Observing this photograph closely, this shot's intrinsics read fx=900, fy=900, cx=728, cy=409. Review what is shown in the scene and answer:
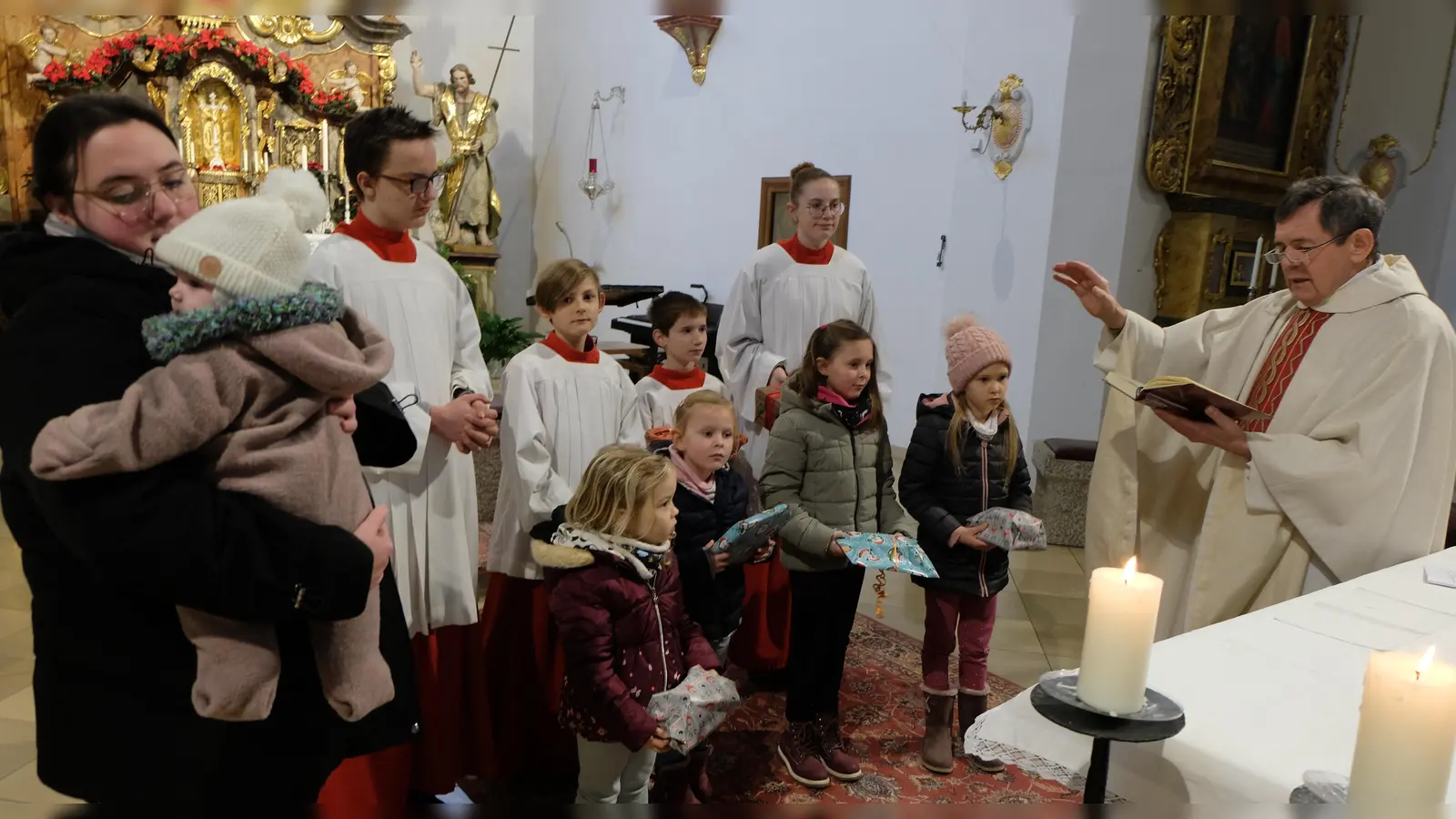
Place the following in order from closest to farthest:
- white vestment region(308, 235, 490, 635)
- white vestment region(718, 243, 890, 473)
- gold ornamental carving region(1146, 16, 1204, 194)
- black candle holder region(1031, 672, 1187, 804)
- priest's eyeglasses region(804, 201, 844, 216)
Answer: black candle holder region(1031, 672, 1187, 804) → white vestment region(308, 235, 490, 635) → priest's eyeglasses region(804, 201, 844, 216) → white vestment region(718, 243, 890, 473) → gold ornamental carving region(1146, 16, 1204, 194)

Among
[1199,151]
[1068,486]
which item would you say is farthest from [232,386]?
[1199,151]

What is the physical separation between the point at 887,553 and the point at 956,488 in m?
0.44

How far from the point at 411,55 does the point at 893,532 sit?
8364 millimetres

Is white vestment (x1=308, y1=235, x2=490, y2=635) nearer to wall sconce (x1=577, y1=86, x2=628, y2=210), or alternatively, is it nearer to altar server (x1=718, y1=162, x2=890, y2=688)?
altar server (x1=718, y1=162, x2=890, y2=688)

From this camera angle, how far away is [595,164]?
955 centimetres

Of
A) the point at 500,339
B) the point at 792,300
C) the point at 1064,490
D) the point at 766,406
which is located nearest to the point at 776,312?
the point at 792,300

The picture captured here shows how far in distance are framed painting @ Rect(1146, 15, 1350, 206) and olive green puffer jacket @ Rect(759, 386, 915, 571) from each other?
3.63m

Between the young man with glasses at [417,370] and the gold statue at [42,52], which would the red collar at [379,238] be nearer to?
the young man with glasses at [417,370]

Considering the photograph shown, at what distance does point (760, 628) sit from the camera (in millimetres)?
3256

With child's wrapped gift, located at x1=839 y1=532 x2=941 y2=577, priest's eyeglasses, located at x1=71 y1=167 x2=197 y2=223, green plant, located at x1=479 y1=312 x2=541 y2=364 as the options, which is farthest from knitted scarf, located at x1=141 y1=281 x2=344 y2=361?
green plant, located at x1=479 y1=312 x2=541 y2=364

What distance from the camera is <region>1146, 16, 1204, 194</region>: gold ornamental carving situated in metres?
5.06

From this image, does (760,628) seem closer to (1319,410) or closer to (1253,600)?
(1253,600)

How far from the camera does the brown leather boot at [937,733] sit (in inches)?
112

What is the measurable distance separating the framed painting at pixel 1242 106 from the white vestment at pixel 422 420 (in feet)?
15.0
